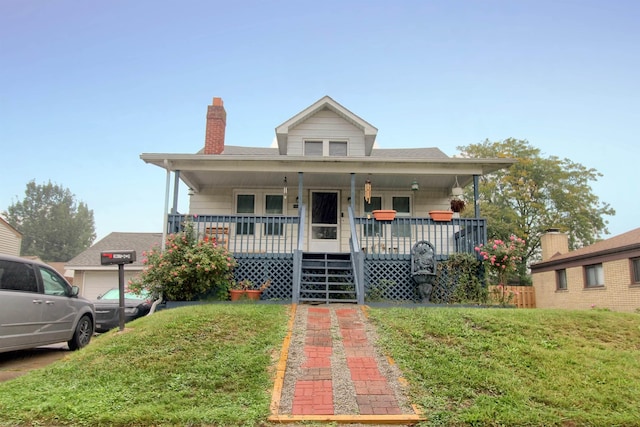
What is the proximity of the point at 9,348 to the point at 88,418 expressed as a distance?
3.05m

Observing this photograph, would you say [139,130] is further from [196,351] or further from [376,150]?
[196,351]

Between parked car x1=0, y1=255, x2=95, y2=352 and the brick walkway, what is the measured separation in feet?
12.5

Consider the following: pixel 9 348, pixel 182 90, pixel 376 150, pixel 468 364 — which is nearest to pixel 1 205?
pixel 182 90

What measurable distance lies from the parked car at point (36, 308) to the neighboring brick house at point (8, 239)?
729 inches

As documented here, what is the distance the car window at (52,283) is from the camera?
6.87m

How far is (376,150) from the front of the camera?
1778cm

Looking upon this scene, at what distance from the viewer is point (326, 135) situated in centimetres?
1446

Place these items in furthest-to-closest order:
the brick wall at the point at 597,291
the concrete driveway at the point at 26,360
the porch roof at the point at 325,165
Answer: the brick wall at the point at 597,291 < the porch roof at the point at 325,165 < the concrete driveway at the point at 26,360

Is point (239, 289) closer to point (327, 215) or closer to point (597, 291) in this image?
point (327, 215)

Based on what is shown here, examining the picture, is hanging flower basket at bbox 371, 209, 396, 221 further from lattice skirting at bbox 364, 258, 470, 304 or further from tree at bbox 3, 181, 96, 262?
tree at bbox 3, 181, 96, 262

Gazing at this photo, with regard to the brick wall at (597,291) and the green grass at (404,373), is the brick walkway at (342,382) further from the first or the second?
the brick wall at (597,291)

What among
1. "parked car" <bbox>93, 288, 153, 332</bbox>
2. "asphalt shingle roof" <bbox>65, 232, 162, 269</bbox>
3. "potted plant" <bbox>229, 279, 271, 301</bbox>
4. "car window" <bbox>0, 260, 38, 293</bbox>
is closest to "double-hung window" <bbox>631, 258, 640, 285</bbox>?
"potted plant" <bbox>229, 279, 271, 301</bbox>

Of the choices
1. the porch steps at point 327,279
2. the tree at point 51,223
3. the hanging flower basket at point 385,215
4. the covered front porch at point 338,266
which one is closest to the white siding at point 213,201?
the covered front porch at point 338,266

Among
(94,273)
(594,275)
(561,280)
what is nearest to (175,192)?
(94,273)
